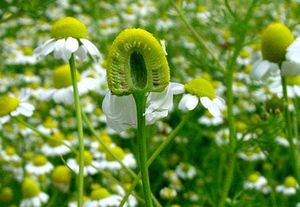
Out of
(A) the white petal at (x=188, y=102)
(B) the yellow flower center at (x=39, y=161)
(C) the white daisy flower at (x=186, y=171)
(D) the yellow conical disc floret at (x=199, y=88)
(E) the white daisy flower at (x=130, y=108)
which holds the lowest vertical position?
(C) the white daisy flower at (x=186, y=171)

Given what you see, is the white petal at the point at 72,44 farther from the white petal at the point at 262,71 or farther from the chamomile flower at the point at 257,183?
the chamomile flower at the point at 257,183

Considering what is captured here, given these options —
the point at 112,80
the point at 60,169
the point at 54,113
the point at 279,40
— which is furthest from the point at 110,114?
the point at 54,113

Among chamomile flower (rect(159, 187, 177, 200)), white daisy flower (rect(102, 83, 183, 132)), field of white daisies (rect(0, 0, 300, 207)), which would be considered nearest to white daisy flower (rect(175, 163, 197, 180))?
field of white daisies (rect(0, 0, 300, 207))

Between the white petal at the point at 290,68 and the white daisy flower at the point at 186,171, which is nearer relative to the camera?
the white petal at the point at 290,68

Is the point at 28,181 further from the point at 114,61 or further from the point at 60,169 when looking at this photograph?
the point at 114,61

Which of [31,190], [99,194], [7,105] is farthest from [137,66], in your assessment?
[31,190]

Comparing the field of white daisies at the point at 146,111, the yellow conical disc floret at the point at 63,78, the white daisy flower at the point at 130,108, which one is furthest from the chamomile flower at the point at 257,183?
the white daisy flower at the point at 130,108
